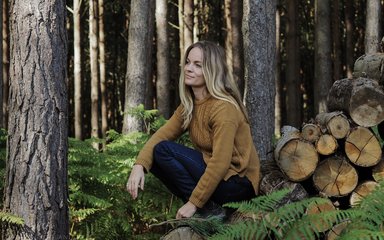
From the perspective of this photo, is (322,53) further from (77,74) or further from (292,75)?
(77,74)

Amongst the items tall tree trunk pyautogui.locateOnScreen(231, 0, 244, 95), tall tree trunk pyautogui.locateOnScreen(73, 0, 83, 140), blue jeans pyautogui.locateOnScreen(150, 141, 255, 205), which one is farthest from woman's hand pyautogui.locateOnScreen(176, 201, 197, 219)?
tall tree trunk pyautogui.locateOnScreen(73, 0, 83, 140)

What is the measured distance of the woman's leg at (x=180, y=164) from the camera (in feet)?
15.3

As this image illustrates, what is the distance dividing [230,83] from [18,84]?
5.19 feet

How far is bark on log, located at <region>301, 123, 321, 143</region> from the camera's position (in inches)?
200

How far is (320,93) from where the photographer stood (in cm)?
1475

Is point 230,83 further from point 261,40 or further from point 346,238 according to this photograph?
point 261,40

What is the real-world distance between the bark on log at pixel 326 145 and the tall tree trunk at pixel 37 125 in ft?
6.43

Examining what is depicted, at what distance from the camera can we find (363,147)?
5031 mm

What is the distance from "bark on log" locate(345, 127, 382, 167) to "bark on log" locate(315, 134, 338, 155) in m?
0.10

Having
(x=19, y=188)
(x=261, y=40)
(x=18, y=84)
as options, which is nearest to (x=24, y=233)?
(x=19, y=188)

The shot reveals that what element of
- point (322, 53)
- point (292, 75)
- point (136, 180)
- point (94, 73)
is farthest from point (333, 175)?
point (94, 73)

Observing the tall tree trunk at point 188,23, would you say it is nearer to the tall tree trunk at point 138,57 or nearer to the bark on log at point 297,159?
the tall tree trunk at point 138,57

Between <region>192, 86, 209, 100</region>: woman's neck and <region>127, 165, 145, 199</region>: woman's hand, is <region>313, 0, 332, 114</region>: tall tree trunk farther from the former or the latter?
<region>127, 165, 145, 199</region>: woman's hand

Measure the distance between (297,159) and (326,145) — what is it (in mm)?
254
